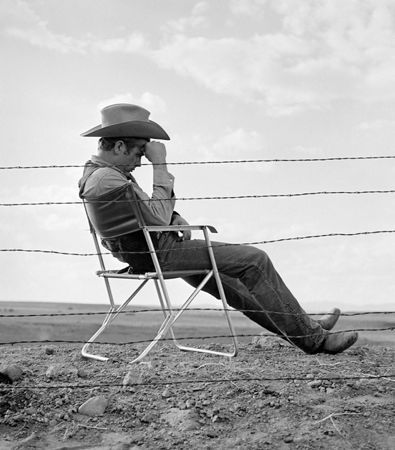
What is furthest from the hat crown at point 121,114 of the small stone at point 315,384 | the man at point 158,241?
the small stone at point 315,384

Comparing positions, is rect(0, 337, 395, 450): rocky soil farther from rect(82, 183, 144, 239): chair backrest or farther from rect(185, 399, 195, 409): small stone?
rect(82, 183, 144, 239): chair backrest

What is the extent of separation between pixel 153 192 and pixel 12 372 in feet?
4.77

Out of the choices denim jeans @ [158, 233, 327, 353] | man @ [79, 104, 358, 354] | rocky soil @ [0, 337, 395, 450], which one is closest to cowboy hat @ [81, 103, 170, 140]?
man @ [79, 104, 358, 354]

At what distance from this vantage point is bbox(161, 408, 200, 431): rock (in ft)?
14.1

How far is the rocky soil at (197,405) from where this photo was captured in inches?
165

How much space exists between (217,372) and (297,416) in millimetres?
779

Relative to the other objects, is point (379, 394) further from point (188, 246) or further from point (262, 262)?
point (188, 246)

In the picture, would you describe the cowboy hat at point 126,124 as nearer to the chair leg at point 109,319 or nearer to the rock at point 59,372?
the chair leg at point 109,319

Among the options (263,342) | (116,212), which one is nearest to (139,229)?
(116,212)

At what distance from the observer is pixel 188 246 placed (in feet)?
17.7

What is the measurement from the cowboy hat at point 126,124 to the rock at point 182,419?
1.88 meters

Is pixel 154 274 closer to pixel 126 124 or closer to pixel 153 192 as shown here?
pixel 153 192

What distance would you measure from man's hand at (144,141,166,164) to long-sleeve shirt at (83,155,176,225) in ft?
0.19

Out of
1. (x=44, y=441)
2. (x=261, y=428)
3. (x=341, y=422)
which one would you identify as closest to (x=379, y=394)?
(x=341, y=422)
